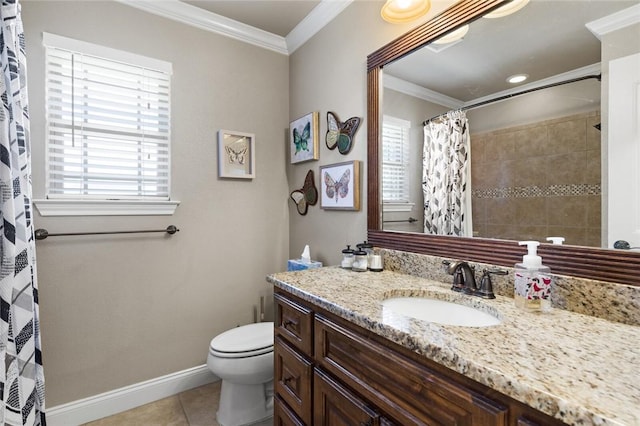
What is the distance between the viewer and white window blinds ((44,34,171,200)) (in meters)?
1.72

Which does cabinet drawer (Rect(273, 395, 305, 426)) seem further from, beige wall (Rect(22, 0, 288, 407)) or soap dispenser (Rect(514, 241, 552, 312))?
beige wall (Rect(22, 0, 288, 407))

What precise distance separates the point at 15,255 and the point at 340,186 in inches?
60.6

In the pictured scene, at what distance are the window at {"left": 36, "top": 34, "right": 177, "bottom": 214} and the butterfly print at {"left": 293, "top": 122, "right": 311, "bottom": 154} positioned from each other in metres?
0.87

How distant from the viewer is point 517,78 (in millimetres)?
1153

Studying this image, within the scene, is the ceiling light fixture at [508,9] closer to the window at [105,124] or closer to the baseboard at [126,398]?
the window at [105,124]

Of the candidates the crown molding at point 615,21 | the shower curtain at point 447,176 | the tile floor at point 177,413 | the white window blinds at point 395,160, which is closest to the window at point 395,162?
the white window blinds at point 395,160

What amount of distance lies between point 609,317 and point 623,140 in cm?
51

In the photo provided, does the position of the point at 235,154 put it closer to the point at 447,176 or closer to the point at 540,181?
the point at 447,176

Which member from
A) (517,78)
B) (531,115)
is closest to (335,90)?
(517,78)

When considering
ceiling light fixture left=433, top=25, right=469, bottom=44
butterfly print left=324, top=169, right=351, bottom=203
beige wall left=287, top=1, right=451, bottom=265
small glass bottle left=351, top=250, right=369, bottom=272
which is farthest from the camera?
butterfly print left=324, top=169, right=351, bottom=203

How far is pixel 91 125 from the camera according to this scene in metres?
1.81

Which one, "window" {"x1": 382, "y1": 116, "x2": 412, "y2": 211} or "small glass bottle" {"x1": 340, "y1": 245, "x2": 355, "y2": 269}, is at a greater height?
"window" {"x1": 382, "y1": 116, "x2": 412, "y2": 211}

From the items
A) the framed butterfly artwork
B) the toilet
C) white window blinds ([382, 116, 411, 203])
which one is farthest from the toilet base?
the framed butterfly artwork

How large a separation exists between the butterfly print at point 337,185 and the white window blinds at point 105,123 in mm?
1053
